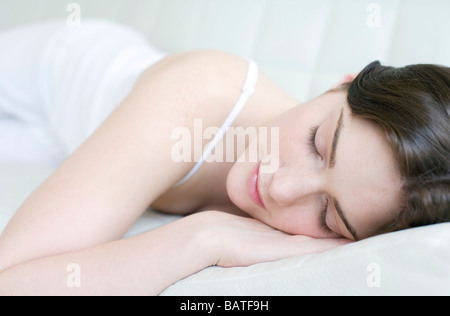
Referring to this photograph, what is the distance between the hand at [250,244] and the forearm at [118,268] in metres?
0.04

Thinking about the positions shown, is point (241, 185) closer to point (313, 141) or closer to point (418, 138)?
point (313, 141)

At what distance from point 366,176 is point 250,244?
0.25m

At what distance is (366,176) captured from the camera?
858mm

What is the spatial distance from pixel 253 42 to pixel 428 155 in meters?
1.20

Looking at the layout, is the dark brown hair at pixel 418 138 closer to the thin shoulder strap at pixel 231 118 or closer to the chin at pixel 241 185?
the chin at pixel 241 185

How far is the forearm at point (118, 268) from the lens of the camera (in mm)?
835

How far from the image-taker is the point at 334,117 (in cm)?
97

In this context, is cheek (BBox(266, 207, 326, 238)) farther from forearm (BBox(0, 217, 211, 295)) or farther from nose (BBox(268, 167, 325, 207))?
forearm (BBox(0, 217, 211, 295))

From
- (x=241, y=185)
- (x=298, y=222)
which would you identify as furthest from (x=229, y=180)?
(x=298, y=222)

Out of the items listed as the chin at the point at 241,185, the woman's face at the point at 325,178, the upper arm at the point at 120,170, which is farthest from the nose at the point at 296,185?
the upper arm at the point at 120,170

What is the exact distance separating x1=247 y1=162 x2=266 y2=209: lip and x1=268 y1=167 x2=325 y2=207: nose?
7 centimetres

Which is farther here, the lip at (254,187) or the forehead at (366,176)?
the lip at (254,187)
